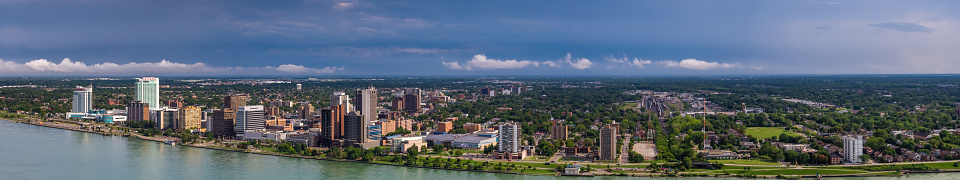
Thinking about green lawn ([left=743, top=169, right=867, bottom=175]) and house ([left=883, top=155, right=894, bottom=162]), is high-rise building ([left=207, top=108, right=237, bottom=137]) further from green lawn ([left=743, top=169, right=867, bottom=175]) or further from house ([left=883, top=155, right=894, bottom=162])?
house ([left=883, top=155, right=894, bottom=162])

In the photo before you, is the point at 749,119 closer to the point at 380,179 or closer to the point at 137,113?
the point at 380,179

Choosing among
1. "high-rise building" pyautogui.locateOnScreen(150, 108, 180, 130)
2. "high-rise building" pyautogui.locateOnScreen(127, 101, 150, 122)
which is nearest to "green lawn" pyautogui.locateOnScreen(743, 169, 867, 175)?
"high-rise building" pyautogui.locateOnScreen(150, 108, 180, 130)

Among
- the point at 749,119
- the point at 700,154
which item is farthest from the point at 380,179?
the point at 749,119

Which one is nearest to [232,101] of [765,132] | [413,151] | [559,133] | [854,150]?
[559,133]

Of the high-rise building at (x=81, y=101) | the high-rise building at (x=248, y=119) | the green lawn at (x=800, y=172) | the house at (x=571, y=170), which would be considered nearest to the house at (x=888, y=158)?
the green lawn at (x=800, y=172)

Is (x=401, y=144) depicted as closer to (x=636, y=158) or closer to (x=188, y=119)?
(x=636, y=158)

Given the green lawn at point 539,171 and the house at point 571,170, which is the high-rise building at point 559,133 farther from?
the house at point 571,170

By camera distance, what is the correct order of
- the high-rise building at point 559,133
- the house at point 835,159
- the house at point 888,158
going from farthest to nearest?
the high-rise building at point 559,133 < the house at point 888,158 < the house at point 835,159
